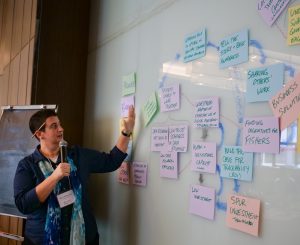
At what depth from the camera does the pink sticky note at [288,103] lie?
3.12ft

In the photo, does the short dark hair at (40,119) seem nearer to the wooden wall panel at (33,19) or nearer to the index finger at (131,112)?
the index finger at (131,112)

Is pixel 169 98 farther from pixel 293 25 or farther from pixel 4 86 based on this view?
pixel 4 86

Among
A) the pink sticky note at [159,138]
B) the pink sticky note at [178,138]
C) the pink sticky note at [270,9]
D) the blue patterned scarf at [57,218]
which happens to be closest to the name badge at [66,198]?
the blue patterned scarf at [57,218]

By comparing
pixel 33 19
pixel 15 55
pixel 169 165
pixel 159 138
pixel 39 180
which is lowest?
pixel 39 180

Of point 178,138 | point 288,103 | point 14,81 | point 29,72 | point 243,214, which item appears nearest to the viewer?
point 288,103

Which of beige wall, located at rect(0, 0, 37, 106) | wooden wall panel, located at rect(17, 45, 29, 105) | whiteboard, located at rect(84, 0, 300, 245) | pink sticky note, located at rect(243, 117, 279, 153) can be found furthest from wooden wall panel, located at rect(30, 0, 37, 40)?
pink sticky note, located at rect(243, 117, 279, 153)

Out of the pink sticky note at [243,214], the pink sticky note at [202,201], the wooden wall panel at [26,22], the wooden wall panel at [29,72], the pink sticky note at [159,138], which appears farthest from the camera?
the wooden wall panel at [26,22]

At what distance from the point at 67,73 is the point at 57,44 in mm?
215

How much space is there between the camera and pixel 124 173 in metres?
1.89

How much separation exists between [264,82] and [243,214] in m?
0.43

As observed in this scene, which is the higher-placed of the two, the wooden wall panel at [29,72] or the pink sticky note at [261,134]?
the wooden wall panel at [29,72]

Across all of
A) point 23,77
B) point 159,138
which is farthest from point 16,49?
point 159,138

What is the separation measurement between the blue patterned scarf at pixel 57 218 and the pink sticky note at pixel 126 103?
46 centimetres

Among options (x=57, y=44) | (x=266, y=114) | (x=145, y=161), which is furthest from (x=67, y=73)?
(x=266, y=114)
